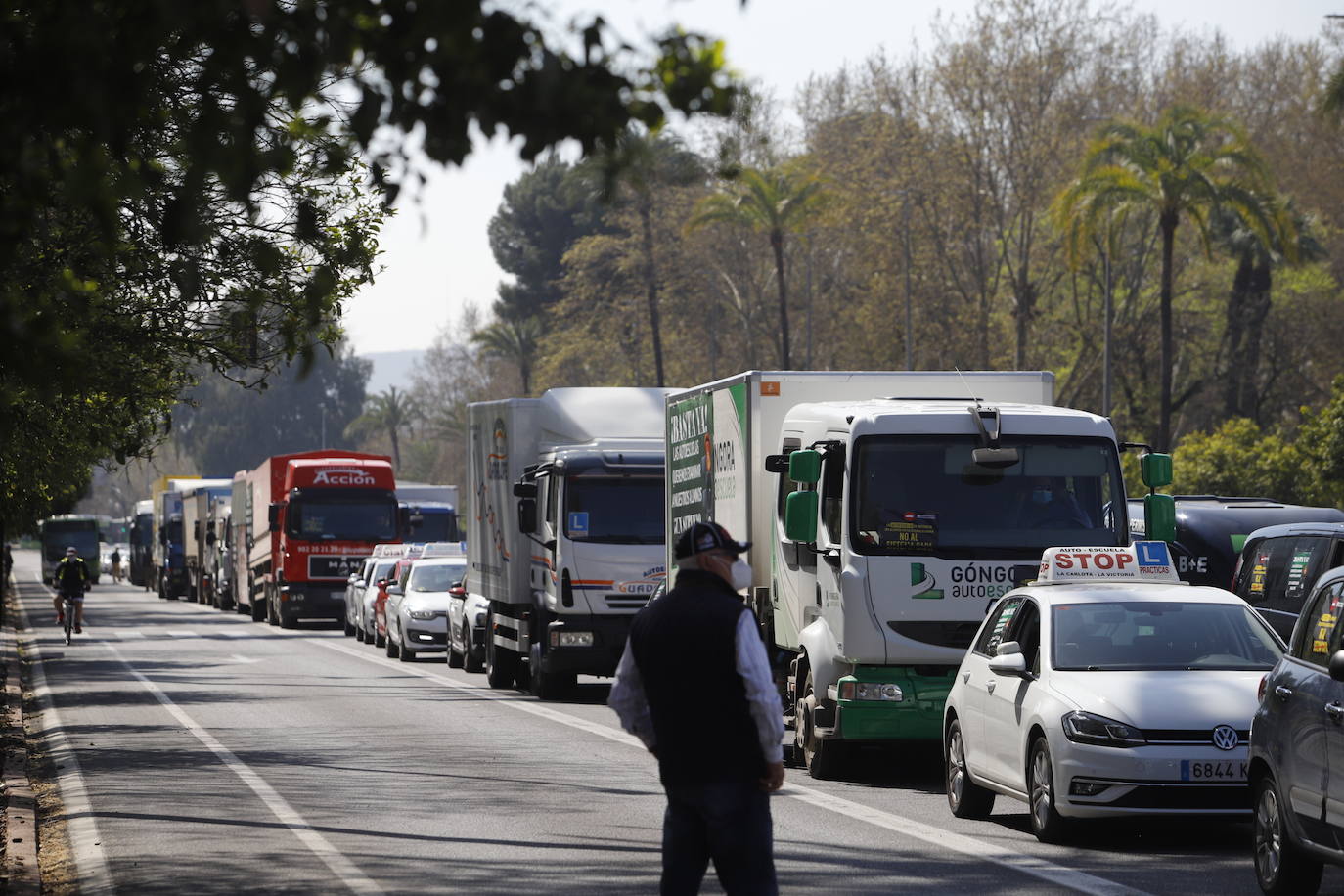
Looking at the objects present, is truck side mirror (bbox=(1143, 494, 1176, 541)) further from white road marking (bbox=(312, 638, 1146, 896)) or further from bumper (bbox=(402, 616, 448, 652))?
bumper (bbox=(402, 616, 448, 652))

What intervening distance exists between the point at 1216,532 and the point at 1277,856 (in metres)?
12.4

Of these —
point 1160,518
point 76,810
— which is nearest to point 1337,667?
point 1160,518

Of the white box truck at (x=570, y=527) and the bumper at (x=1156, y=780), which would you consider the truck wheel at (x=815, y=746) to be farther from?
the white box truck at (x=570, y=527)

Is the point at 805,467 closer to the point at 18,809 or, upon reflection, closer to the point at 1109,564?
the point at 1109,564

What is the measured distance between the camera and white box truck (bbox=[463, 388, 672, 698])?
23.5 meters

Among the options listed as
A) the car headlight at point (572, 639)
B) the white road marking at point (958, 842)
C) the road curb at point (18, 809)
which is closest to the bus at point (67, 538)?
the road curb at point (18, 809)

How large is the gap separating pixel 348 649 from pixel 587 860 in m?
27.2

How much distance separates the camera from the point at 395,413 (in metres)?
128

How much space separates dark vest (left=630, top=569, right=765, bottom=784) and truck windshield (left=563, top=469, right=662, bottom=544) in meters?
16.4

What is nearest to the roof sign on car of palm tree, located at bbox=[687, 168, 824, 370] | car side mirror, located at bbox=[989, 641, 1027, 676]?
car side mirror, located at bbox=[989, 641, 1027, 676]

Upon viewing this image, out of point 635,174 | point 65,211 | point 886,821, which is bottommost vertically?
point 886,821

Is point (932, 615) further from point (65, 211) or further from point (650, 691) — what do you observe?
point (650, 691)

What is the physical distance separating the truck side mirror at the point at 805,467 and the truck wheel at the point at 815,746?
1.53 meters

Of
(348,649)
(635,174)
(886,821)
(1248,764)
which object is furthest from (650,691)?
(348,649)
